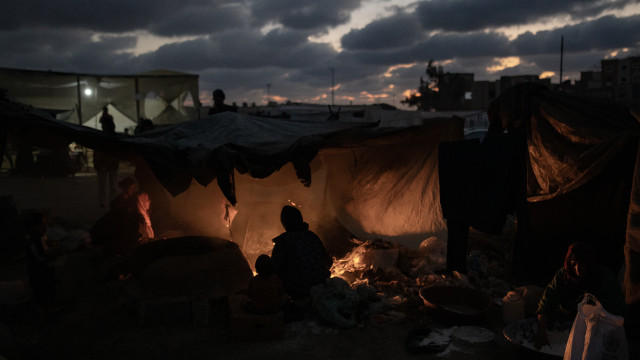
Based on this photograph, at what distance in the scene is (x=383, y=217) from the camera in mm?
7160

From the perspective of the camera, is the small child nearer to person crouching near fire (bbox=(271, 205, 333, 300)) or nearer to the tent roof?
person crouching near fire (bbox=(271, 205, 333, 300))

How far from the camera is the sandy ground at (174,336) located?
12.8 ft

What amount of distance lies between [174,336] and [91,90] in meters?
12.0

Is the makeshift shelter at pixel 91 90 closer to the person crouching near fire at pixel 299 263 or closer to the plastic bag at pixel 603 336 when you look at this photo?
the person crouching near fire at pixel 299 263

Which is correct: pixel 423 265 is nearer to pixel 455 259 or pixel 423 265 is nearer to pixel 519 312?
pixel 455 259

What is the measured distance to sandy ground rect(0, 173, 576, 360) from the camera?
3.90 m

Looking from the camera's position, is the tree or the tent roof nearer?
the tent roof

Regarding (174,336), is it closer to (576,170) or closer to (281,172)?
(281,172)

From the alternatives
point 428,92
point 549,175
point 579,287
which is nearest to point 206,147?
point 549,175

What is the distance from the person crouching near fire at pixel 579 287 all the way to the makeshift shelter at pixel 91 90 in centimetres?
1321

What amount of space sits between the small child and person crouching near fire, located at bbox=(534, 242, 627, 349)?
2228 millimetres

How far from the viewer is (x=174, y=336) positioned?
4.28 metres

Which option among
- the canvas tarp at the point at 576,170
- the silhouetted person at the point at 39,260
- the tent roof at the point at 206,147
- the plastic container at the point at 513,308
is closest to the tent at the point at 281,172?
the tent roof at the point at 206,147

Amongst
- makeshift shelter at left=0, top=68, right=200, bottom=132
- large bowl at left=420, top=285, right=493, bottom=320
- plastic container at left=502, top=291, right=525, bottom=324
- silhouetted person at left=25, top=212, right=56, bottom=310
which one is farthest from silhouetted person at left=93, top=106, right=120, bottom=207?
plastic container at left=502, top=291, right=525, bottom=324
